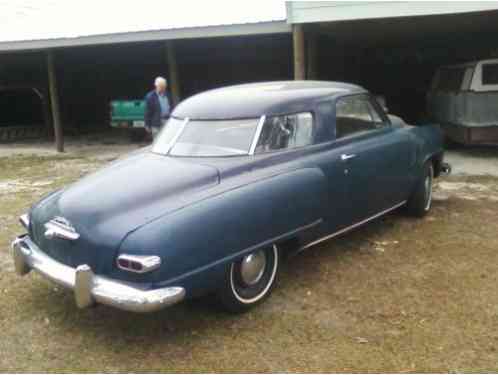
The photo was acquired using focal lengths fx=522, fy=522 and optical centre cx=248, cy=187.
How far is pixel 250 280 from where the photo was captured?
12.6 feet

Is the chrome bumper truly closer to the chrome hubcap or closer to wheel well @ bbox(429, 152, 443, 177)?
the chrome hubcap

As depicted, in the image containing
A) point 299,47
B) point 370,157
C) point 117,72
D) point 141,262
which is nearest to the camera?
point 141,262

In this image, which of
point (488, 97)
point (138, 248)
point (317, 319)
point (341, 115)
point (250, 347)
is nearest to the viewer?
point (138, 248)

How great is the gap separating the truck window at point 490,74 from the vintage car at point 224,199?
198 inches

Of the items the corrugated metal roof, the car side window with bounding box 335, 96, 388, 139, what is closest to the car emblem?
the car side window with bounding box 335, 96, 388, 139

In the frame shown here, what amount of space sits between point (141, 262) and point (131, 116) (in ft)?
35.1

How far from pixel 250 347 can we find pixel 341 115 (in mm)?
2347

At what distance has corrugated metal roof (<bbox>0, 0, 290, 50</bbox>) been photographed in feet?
30.3

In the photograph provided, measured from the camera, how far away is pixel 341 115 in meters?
4.78

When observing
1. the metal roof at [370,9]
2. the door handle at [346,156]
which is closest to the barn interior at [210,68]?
the metal roof at [370,9]

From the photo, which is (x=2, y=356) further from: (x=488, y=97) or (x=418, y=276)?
(x=488, y=97)

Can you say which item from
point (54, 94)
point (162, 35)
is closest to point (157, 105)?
point (162, 35)

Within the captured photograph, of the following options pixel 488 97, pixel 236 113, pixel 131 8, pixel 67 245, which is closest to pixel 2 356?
pixel 67 245

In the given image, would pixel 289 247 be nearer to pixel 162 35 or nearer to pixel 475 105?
pixel 475 105
